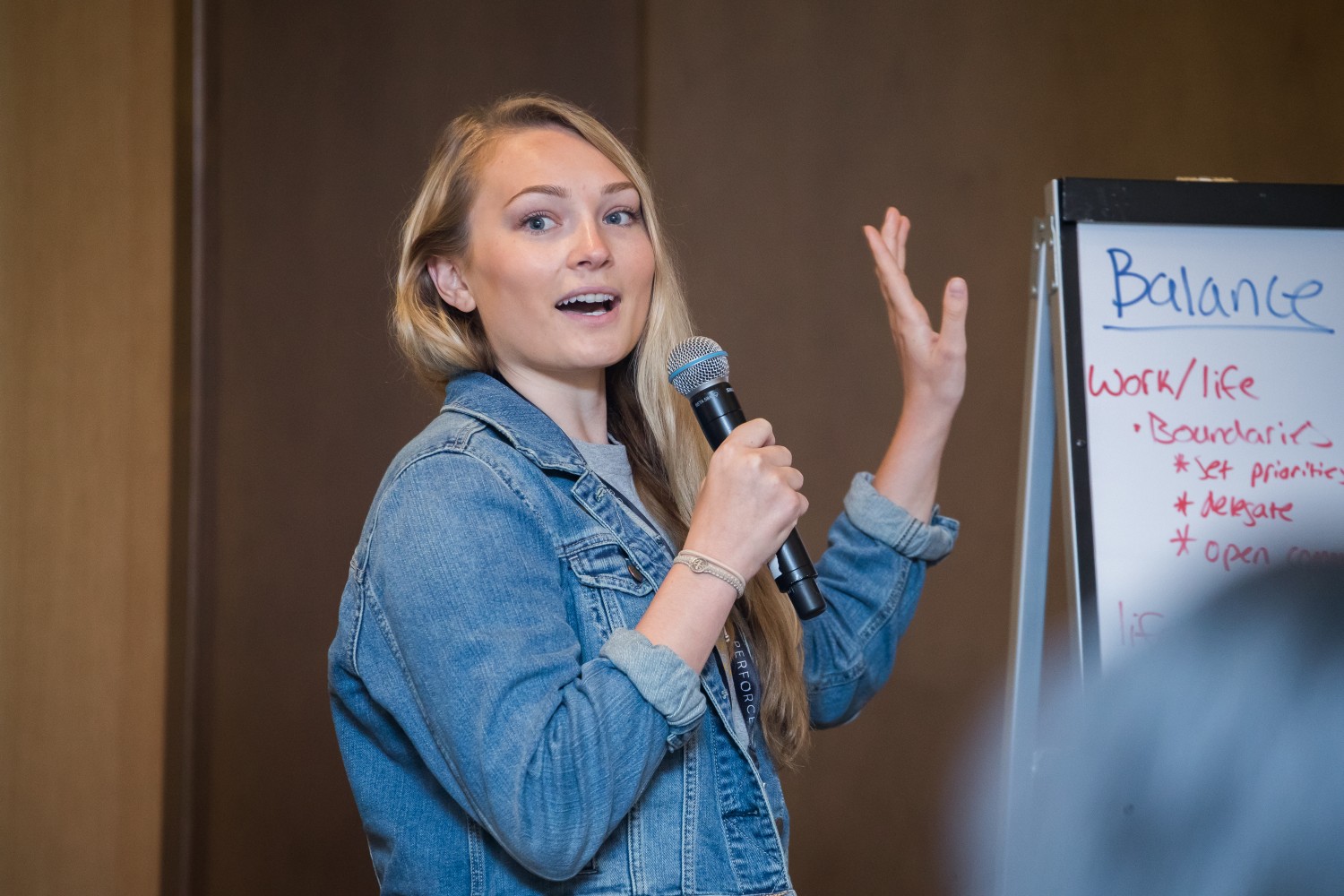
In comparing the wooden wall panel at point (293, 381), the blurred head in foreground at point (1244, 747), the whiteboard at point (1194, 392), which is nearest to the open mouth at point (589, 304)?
the whiteboard at point (1194, 392)

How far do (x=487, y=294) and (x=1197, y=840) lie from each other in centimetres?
109

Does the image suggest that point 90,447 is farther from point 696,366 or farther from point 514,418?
point 696,366

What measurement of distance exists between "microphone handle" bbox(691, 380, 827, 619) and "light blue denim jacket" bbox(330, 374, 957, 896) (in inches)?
4.9

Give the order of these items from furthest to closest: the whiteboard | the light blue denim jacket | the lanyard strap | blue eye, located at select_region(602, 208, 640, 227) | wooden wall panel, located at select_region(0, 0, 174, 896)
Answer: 1. wooden wall panel, located at select_region(0, 0, 174, 896)
2. the whiteboard
3. blue eye, located at select_region(602, 208, 640, 227)
4. the lanyard strap
5. the light blue denim jacket

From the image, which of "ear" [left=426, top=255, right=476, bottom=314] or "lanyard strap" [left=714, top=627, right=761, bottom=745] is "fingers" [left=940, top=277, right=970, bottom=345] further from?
"ear" [left=426, top=255, right=476, bottom=314]

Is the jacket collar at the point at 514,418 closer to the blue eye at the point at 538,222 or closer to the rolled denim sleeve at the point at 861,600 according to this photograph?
the blue eye at the point at 538,222

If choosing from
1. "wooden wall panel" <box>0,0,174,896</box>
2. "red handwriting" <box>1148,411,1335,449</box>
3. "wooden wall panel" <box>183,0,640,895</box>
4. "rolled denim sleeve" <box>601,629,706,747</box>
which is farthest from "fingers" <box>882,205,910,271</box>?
"wooden wall panel" <box>0,0,174,896</box>

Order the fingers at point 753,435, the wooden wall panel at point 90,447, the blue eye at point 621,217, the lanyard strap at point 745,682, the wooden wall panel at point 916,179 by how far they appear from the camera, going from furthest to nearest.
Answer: the wooden wall panel at point 916,179
the wooden wall panel at point 90,447
the blue eye at point 621,217
the lanyard strap at point 745,682
the fingers at point 753,435

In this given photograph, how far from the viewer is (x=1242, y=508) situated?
1.65 metres

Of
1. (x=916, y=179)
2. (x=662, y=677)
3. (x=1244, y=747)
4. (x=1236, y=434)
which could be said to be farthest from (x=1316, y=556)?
(x=916, y=179)

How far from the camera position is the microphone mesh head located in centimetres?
139

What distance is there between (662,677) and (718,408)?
1.16 ft

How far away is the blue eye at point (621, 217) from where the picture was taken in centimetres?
150

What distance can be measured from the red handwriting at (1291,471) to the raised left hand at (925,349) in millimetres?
400
